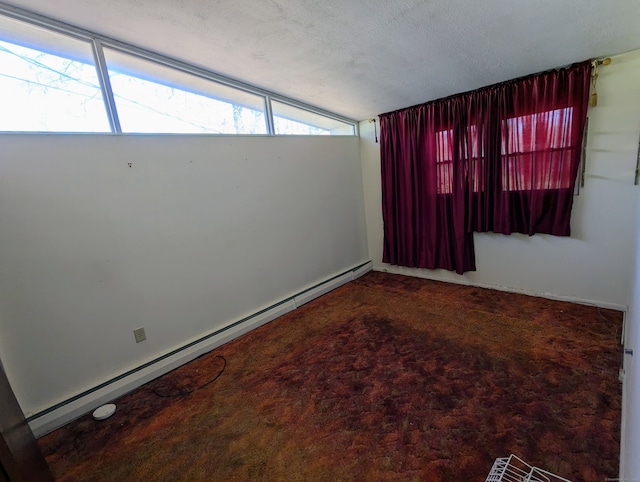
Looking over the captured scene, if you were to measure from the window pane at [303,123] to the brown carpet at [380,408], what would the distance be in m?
2.30

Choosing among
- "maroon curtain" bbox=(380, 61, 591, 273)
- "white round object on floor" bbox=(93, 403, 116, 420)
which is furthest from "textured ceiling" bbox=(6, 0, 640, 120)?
→ "white round object on floor" bbox=(93, 403, 116, 420)

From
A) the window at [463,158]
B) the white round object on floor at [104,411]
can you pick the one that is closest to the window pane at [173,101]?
the white round object on floor at [104,411]

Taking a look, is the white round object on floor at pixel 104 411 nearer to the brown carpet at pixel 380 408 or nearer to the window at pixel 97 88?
the brown carpet at pixel 380 408

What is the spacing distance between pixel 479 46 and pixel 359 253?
2766mm

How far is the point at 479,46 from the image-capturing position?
207cm

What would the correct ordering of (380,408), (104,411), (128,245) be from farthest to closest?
(128,245)
(104,411)
(380,408)

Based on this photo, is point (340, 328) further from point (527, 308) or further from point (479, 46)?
point (479, 46)

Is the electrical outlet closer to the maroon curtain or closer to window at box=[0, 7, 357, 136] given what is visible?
window at box=[0, 7, 357, 136]

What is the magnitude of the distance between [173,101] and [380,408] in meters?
2.85

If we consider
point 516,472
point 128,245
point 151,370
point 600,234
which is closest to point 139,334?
point 151,370

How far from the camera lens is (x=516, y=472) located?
4.18ft

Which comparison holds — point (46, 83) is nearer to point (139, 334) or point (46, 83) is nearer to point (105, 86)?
point (105, 86)

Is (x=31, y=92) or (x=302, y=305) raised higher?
(x=31, y=92)

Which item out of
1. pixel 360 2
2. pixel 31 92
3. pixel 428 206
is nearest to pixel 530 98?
pixel 428 206
